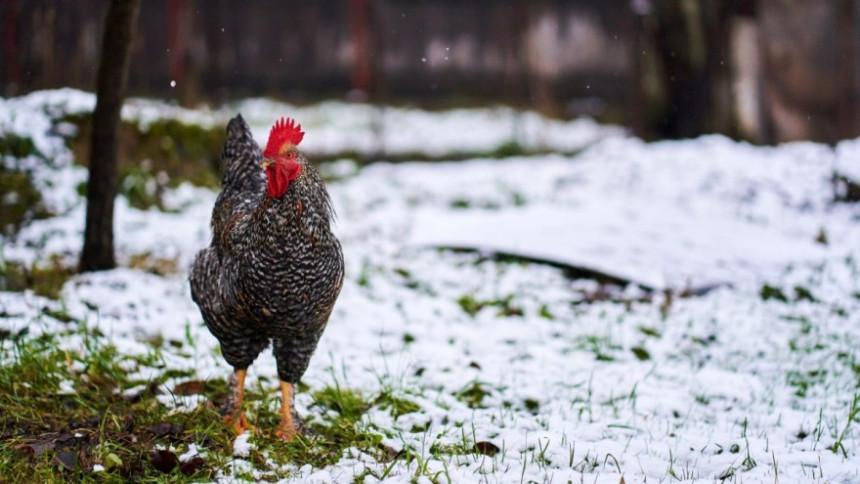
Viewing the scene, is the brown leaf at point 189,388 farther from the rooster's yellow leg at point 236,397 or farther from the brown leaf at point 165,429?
the brown leaf at point 165,429

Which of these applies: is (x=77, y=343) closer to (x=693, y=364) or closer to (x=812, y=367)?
A: (x=693, y=364)

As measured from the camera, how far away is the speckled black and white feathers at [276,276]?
9.88ft

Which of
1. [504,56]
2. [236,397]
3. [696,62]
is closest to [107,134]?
[236,397]

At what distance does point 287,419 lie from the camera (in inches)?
132

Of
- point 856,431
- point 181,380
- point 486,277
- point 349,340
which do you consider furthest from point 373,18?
point 856,431

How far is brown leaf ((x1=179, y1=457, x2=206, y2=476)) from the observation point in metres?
2.91

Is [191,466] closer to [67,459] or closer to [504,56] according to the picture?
[67,459]

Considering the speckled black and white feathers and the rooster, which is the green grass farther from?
the speckled black and white feathers

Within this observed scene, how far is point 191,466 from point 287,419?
1.71 ft

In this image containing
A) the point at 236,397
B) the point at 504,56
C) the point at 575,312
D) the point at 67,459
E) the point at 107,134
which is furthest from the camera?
the point at 504,56

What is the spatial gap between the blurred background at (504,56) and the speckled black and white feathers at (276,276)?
3.75 metres

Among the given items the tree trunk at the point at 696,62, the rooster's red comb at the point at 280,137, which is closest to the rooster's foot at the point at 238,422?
the rooster's red comb at the point at 280,137

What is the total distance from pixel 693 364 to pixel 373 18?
8098 millimetres

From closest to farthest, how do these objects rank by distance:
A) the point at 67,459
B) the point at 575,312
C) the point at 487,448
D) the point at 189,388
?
the point at 67,459
the point at 487,448
the point at 189,388
the point at 575,312
